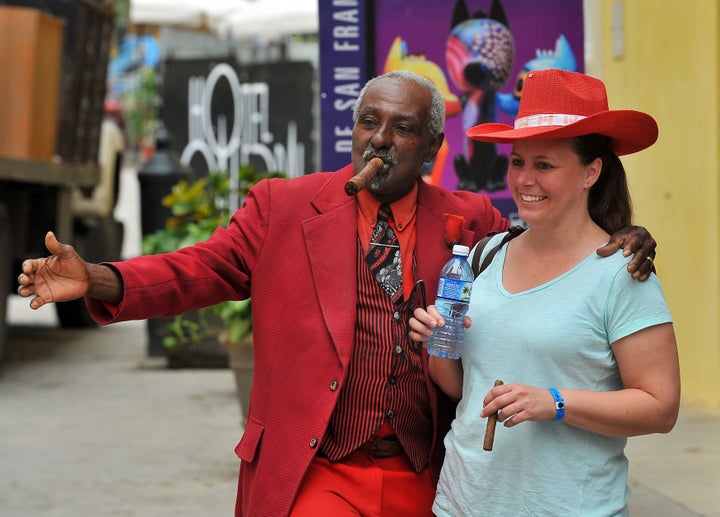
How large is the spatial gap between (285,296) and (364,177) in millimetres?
386

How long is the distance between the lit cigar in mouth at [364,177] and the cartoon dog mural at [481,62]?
220 centimetres

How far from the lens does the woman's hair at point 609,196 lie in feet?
10.9

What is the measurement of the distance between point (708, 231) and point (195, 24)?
15.6m

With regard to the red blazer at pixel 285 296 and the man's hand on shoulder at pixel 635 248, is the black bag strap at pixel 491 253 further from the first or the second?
the man's hand on shoulder at pixel 635 248

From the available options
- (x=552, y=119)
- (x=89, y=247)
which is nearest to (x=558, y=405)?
(x=552, y=119)

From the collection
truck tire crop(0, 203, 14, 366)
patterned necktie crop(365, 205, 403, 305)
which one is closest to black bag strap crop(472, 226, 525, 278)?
patterned necktie crop(365, 205, 403, 305)

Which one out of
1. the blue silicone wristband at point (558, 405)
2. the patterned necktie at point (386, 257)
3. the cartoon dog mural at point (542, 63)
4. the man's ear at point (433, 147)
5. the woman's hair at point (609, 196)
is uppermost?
the cartoon dog mural at point (542, 63)

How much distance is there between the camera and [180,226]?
952 centimetres

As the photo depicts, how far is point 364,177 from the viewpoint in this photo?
11.5 ft

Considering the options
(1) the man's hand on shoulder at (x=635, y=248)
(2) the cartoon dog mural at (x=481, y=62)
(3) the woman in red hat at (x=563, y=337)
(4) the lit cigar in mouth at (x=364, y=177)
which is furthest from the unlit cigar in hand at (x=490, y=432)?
(2) the cartoon dog mural at (x=481, y=62)

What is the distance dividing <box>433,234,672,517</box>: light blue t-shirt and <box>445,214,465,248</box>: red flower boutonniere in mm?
356

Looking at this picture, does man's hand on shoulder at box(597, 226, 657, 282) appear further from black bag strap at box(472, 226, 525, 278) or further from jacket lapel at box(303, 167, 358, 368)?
jacket lapel at box(303, 167, 358, 368)

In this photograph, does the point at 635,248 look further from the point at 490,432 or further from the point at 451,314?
the point at 490,432

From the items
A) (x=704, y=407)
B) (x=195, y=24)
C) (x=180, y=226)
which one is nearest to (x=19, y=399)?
(x=180, y=226)
